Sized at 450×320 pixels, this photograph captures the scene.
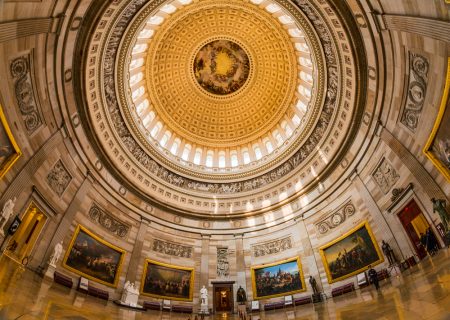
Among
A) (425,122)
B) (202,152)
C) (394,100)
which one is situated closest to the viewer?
(425,122)

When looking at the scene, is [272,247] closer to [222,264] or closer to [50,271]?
[222,264]

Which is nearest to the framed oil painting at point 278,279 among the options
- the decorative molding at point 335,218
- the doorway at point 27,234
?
the decorative molding at point 335,218

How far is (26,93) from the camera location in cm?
1197

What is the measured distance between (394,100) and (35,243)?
18.2 metres

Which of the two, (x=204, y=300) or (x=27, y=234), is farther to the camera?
(x=204, y=300)

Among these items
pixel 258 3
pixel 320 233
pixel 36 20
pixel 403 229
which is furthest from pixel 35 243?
pixel 258 3

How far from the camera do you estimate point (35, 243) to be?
12867 millimetres

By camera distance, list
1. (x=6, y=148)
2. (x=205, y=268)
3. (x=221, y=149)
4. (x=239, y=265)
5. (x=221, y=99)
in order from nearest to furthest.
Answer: (x=6, y=148), (x=205, y=268), (x=239, y=265), (x=221, y=149), (x=221, y=99)

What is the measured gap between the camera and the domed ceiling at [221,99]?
17812mm

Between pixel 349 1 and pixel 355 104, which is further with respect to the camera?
pixel 355 104

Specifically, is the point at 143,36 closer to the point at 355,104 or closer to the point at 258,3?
the point at 258,3

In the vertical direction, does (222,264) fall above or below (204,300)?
above

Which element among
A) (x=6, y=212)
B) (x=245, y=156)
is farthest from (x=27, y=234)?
(x=245, y=156)

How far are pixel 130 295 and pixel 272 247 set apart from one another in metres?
9.55
